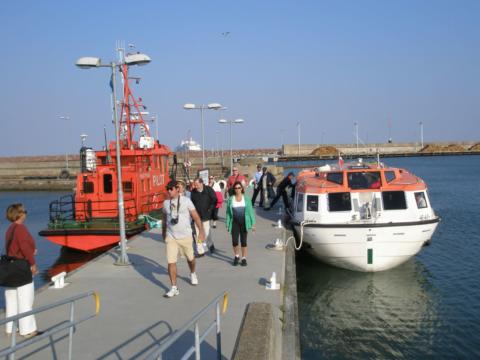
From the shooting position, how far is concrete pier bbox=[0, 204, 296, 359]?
20.2ft

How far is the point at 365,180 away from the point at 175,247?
7.62 m

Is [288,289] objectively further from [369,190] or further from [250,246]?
[369,190]

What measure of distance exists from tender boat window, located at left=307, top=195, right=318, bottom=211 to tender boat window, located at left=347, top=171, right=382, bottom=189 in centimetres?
110

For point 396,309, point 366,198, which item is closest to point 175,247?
point 396,309

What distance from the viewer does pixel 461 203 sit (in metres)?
31.4

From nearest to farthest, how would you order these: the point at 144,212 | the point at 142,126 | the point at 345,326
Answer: the point at 345,326 < the point at 144,212 < the point at 142,126

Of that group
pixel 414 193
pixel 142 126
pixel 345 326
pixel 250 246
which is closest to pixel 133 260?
pixel 250 246

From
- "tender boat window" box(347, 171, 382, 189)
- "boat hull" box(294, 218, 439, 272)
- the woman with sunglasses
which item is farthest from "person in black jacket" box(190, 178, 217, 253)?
"tender boat window" box(347, 171, 382, 189)

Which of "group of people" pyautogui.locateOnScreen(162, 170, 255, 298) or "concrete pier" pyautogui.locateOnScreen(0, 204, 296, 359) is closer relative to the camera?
"concrete pier" pyautogui.locateOnScreen(0, 204, 296, 359)

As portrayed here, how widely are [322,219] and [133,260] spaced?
535 cm

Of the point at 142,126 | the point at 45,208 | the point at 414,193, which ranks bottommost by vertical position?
the point at 45,208

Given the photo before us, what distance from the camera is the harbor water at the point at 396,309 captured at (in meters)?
9.19

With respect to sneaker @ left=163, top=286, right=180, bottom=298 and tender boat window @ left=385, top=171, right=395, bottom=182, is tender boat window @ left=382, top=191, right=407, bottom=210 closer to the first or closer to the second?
tender boat window @ left=385, top=171, right=395, bottom=182

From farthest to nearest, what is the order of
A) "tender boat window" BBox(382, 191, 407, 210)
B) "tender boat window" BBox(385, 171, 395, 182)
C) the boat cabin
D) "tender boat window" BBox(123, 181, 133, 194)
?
"tender boat window" BBox(123, 181, 133, 194) → "tender boat window" BBox(385, 171, 395, 182) → "tender boat window" BBox(382, 191, 407, 210) → the boat cabin
